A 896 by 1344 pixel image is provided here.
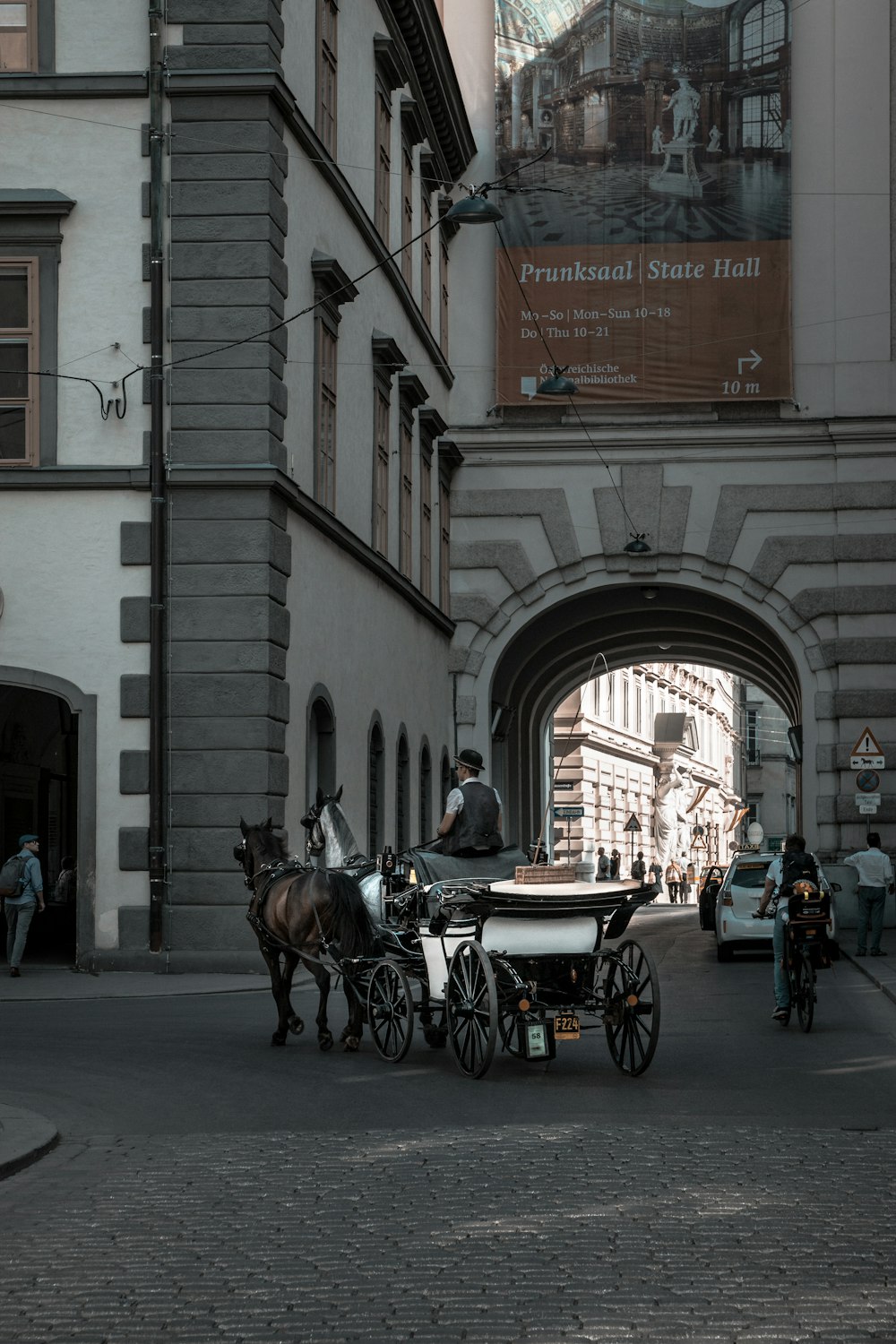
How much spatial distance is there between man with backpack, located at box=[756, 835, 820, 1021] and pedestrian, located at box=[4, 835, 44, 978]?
840 cm

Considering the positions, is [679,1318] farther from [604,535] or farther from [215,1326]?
[604,535]

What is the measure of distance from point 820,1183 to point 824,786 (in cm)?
2516

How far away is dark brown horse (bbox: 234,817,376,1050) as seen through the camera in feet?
44.9

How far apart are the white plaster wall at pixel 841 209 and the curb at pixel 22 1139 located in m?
25.7

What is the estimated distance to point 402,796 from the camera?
30062 mm

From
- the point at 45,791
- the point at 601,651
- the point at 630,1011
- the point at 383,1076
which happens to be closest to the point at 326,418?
the point at 45,791

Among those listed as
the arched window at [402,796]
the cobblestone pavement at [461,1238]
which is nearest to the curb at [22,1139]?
the cobblestone pavement at [461,1238]

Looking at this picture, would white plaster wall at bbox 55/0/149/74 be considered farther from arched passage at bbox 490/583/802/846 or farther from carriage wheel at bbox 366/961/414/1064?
arched passage at bbox 490/583/802/846

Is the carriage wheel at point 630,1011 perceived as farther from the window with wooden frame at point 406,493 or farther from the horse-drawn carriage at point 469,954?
the window with wooden frame at point 406,493

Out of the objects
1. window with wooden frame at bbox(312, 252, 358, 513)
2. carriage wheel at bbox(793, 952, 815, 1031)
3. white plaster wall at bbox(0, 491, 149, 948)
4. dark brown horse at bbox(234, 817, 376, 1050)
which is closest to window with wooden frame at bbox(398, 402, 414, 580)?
window with wooden frame at bbox(312, 252, 358, 513)

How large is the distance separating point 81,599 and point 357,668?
6029mm

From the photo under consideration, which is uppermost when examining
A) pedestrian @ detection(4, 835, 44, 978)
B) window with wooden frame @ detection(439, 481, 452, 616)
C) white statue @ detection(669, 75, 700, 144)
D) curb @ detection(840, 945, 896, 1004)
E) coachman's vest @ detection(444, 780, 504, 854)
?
white statue @ detection(669, 75, 700, 144)

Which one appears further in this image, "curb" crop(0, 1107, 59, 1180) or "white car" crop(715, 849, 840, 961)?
"white car" crop(715, 849, 840, 961)

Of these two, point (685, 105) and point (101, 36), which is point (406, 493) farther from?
point (101, 36)
